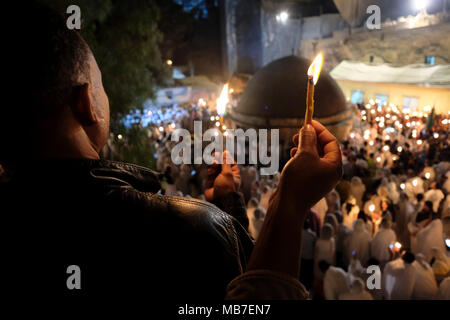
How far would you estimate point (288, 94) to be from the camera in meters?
10.3

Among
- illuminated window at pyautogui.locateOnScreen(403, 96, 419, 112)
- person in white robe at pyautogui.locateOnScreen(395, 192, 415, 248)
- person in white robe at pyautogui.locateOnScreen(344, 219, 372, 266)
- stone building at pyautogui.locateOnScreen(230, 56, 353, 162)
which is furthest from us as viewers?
illuminated window at pyautogui.locateOnScreen(403, 96, 419, 112)

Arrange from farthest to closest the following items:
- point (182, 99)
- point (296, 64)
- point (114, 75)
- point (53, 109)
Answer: point (182, 99) → point (296, 64) → point (114, 75) → point (53, 109)

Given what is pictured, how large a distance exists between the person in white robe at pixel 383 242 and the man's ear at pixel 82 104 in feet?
16.5

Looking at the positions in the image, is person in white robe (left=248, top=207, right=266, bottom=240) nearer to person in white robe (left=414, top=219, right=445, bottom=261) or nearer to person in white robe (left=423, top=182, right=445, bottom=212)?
person in white robe (left=414, top=219, right=445, bottom=261)

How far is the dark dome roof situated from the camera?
10.2m

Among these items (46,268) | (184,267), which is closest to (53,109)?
(46,268)

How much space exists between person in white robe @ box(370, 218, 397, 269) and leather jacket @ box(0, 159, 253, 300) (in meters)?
4.74

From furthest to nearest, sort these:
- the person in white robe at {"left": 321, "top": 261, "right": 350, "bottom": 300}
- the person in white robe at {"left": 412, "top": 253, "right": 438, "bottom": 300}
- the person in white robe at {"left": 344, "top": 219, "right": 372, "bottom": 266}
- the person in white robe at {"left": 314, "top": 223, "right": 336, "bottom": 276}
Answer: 1. the person in white robe at {"left": 344, "top": 219, "right": 372, "bottom": 266}
2. the person in white robe at {"left": 314, "top": 223, "right": 336, "bottom": 276}
3. the person in white robe at {"left": 412, "top": 253, "right": 438, "bottom": 300}
4. the person in white robe at {"left": 321, "top": 261, "right": 350, "bottom": 300}

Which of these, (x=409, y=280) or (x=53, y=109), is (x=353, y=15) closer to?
(x=409, y=280)

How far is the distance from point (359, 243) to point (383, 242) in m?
0.36

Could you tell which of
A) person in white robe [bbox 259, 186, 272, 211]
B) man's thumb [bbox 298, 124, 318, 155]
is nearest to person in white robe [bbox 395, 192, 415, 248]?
person in white robe [bbox 259, 186, 272, 211]

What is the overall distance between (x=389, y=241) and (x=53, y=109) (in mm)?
5328

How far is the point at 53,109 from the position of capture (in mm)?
1056

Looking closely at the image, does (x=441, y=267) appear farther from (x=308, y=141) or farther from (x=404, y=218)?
(x=308, y=141)
